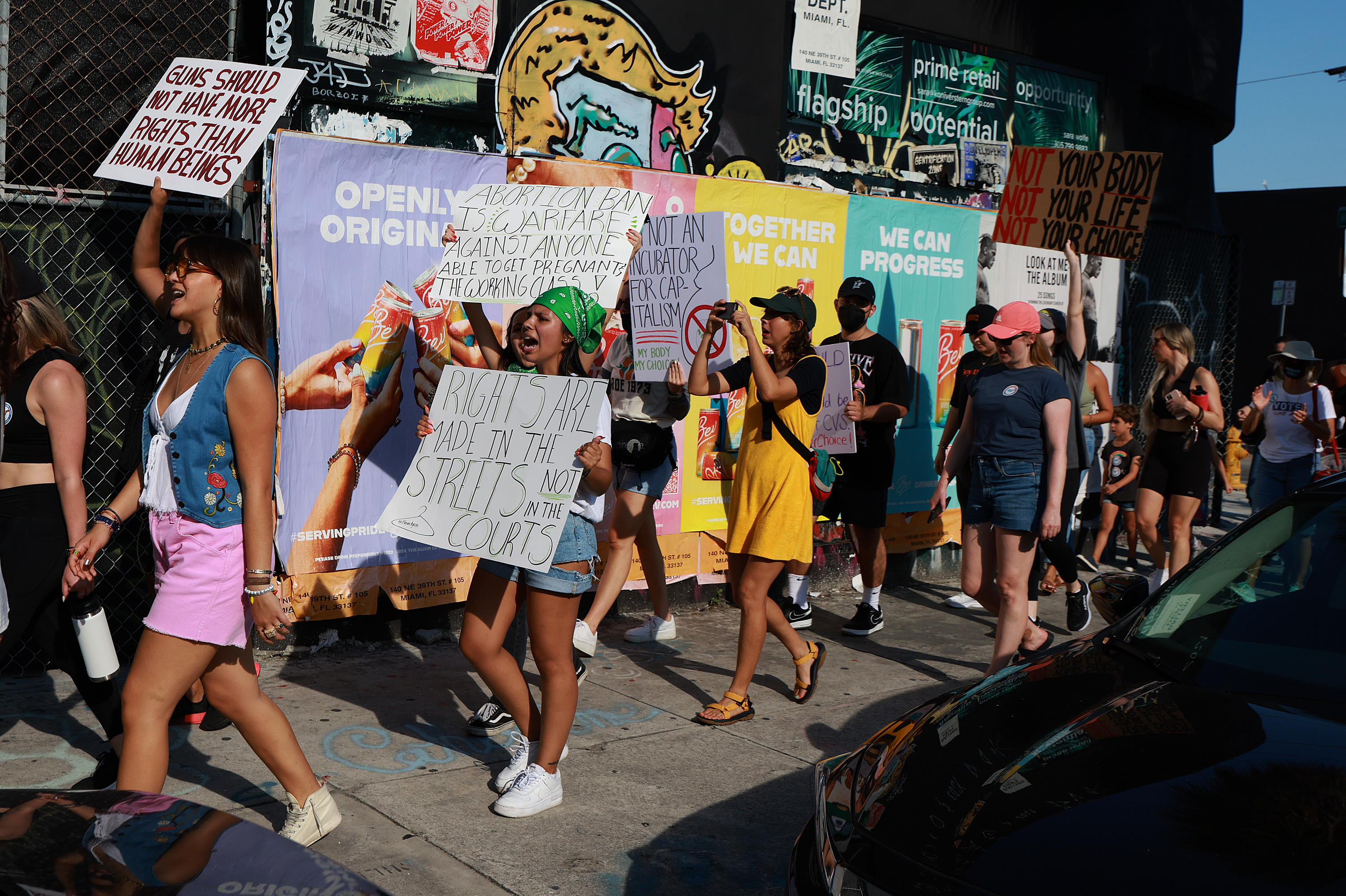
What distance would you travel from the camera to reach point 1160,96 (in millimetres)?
11797

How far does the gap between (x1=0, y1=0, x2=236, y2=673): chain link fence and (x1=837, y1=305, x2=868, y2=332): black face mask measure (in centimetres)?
368

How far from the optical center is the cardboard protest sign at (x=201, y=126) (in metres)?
4.86

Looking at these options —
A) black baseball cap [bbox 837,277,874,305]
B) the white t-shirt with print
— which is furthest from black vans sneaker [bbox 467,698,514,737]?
the white t-shirt with print

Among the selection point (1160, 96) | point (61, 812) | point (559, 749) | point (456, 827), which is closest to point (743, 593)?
point (559, 749)

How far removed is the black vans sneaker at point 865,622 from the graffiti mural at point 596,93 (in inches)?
126

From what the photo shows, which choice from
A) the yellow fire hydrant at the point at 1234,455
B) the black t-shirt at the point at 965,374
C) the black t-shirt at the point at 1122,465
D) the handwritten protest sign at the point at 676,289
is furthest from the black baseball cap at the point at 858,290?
the yellow fire hydrant at the point at 1234,455

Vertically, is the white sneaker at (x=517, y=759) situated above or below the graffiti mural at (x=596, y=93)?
below

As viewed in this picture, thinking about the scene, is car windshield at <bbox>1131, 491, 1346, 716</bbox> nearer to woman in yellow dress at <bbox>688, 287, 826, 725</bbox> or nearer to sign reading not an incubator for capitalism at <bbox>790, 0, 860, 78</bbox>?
woman in yellow dress at <bbox>688, 287, 826, 725</bbox>

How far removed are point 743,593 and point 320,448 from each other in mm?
2352

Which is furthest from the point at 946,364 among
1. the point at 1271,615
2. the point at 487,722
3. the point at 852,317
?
the point at 1271,615

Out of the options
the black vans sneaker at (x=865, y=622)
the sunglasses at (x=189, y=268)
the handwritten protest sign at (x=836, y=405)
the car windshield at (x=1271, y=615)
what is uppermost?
the sunglasses at (x=189, y=268)

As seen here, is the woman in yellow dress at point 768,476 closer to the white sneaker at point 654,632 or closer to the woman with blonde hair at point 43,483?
the white sneaker at point 654,632

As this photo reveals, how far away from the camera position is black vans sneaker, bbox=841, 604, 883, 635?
726cm

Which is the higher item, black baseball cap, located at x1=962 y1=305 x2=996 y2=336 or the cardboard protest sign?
the cardboard protest sign
